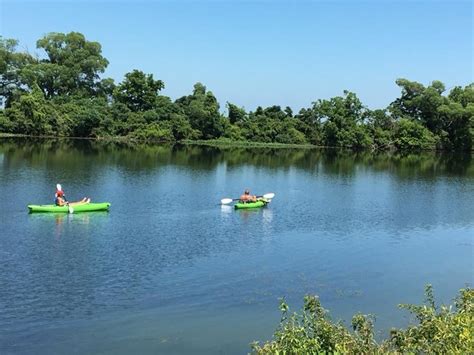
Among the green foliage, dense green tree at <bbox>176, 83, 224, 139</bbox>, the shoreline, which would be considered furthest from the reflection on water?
the green foliage

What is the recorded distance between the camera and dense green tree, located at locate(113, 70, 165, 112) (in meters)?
87.4

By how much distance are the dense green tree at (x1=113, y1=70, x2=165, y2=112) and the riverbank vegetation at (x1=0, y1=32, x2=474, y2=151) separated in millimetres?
156

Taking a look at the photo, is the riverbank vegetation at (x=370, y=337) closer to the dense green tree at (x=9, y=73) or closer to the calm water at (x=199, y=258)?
the calm water at (x=199, y=258)

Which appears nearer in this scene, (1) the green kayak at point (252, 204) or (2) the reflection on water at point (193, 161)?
(1) the green kayak at point (252, 204)

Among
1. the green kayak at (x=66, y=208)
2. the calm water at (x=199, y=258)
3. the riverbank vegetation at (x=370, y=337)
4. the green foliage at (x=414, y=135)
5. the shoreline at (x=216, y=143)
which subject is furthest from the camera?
the green foliage at (x=414, y=135)

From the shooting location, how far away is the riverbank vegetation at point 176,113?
263ft

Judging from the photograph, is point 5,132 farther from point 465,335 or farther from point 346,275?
point 465,335

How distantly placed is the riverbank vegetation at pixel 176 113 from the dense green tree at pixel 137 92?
0.51 feet

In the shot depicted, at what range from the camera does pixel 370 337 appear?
30.2 ft

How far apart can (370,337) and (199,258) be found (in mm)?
11578

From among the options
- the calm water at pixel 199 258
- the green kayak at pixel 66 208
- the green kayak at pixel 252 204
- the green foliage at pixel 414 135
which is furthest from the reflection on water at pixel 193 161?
the green foliage at pixel 414 135

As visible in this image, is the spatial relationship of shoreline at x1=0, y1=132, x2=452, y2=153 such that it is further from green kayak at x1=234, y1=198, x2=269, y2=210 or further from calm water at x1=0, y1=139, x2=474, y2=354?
green kayak at x1=234, y1=198, x2=269, y2=210

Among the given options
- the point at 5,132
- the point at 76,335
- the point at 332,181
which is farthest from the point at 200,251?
the point at 5,132

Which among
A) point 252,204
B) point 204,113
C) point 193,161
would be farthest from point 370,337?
point 204,113
